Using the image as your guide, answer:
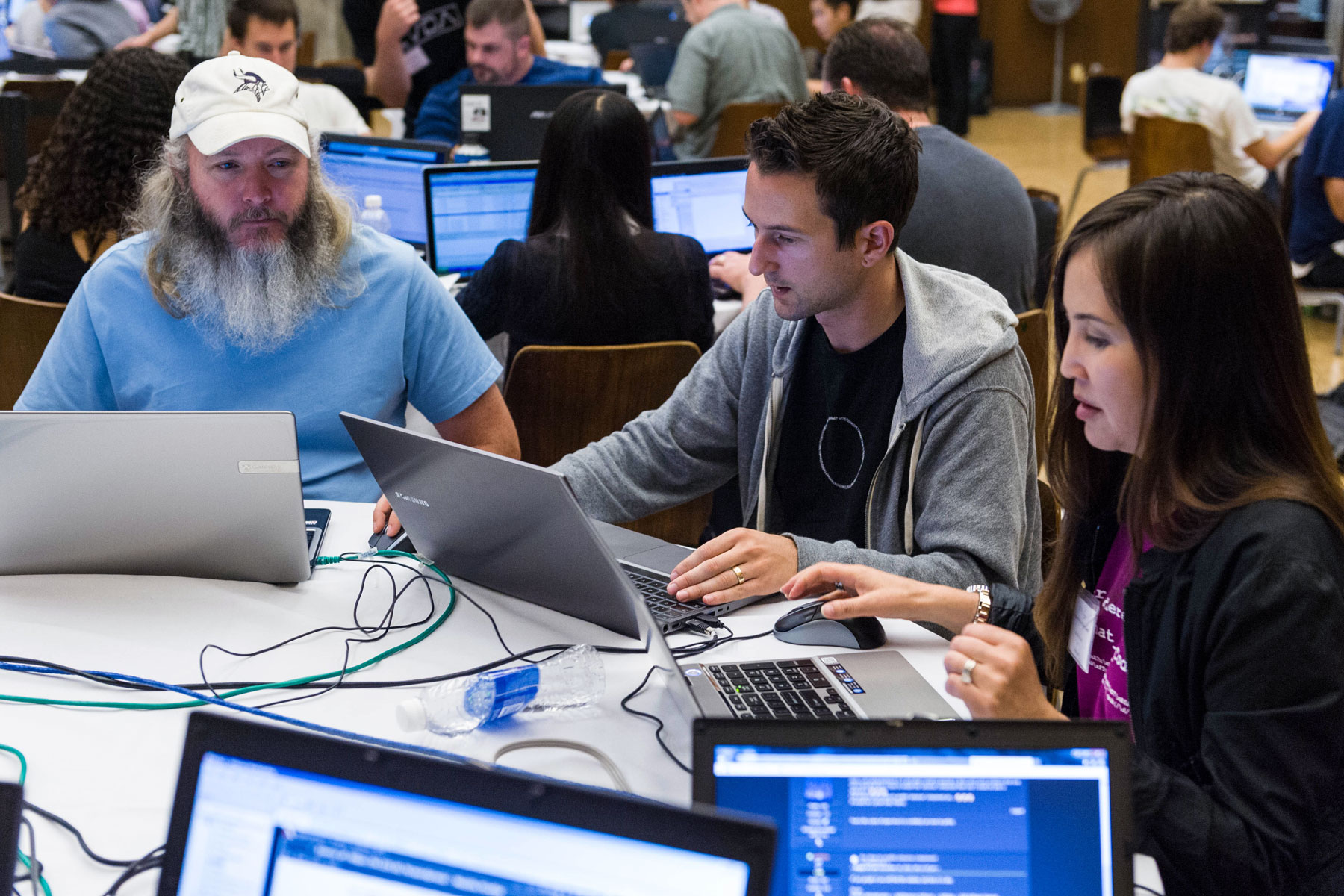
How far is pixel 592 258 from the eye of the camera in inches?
111

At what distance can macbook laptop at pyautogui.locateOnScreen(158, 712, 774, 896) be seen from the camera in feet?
2.21

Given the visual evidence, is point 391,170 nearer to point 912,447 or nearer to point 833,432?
point 833,432

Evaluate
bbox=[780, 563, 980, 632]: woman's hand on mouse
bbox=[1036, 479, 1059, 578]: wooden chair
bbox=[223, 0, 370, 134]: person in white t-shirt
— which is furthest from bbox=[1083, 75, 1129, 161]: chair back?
bbox=[780, 563, 980, 632]: woman's hand on mouse

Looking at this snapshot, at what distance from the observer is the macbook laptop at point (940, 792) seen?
2.92ft

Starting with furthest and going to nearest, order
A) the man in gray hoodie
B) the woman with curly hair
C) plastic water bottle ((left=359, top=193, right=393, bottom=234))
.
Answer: plastic water bottle ((left=359, top=193, right=393, bottom=234)), the woman with curly hair, the man in gray hoodie

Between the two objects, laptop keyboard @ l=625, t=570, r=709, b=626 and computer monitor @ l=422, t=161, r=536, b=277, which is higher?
computer monitor @ l=422, t=161, r=536, b=277

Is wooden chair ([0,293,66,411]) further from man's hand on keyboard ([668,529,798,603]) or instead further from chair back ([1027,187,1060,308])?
chair back ([1027,187,1060,308])

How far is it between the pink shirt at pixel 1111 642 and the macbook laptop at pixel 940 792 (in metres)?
0.54

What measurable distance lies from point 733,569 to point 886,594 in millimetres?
194

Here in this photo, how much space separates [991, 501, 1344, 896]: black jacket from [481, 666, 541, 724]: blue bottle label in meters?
0.61

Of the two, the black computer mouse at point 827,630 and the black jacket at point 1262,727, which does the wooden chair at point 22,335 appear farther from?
the black jacket at point 1262,727

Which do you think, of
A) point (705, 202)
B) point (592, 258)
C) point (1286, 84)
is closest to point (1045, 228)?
point (705, 202)

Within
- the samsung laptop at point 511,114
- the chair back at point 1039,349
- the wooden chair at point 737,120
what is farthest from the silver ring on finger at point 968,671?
the wooden chair at point 737,120

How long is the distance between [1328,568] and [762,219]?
0.97 metres
